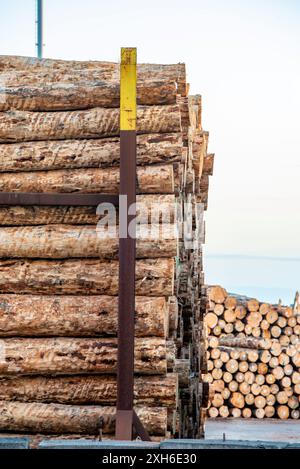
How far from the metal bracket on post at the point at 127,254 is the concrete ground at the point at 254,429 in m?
7.51

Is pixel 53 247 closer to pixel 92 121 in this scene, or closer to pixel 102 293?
pixel 102 293

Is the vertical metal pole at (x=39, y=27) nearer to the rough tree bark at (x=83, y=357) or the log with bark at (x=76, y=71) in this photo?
the log with bark at (x=76, y=71)

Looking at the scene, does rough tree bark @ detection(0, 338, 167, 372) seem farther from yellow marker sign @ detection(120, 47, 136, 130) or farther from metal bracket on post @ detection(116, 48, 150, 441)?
yellow marker sign @ detection(120, 47, 136, 130)

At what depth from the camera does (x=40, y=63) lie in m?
9.53

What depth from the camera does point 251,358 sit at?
770 inches

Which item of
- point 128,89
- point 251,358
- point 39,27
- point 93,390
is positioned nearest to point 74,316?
point 93,390

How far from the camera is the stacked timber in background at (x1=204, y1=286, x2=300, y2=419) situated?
19406 millimetres

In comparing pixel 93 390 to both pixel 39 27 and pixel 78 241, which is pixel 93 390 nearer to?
pixel 78 241

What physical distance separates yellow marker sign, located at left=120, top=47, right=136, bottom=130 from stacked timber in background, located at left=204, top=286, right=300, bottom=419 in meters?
11.6

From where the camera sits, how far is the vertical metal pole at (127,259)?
8.02 meters

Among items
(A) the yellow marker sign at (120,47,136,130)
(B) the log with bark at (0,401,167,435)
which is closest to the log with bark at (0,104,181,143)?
(A) the yellow marker sign at (120,47,136,130)

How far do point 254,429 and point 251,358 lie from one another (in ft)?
8.01

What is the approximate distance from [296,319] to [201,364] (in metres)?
5.32
